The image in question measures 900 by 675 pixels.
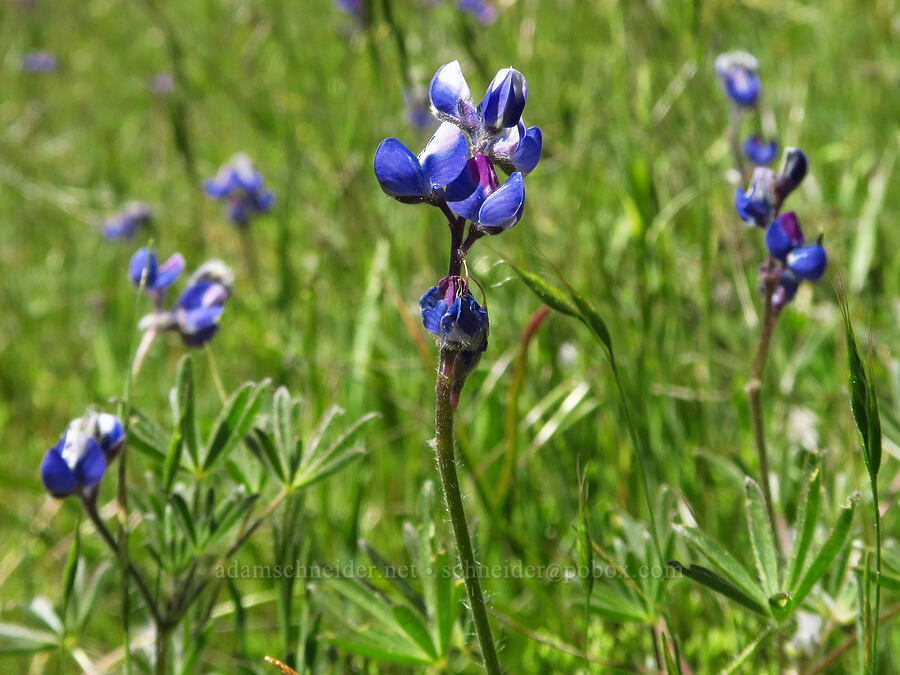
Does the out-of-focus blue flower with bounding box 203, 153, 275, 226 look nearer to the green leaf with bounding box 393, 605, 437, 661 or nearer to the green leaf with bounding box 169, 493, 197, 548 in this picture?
the green leaf with bounding box 169, 493, 197, 548

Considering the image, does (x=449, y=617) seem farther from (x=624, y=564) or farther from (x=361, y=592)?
(x=624, y=564)

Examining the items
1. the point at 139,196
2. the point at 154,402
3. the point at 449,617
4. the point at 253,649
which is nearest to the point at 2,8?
the point at 139,196

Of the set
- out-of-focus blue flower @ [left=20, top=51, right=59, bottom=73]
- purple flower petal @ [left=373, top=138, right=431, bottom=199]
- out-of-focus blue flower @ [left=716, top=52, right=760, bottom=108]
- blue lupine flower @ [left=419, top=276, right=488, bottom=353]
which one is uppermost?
out-of-focus blue flower @ [left=20, top=51, right=59, bottom=73]

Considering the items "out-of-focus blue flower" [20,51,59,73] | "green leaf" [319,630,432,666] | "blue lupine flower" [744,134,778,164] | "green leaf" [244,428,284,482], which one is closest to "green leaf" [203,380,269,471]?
"green leaf" [244,428,284,482]

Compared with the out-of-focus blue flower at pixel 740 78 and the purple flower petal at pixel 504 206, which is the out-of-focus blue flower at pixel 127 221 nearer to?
the out-of-focus blue flower at pixel 740 78

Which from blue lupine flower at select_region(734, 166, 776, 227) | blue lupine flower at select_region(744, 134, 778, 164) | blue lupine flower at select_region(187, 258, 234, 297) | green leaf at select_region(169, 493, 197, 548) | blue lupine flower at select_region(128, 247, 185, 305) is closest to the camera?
green leaf at select_region(169, 493, 197, 548)

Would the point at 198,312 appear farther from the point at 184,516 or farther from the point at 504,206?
the point at 504,206

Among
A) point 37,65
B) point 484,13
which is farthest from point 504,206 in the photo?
point 37,65

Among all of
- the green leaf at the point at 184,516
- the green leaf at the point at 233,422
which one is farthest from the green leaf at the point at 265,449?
the green leaf at the point at 184,516
